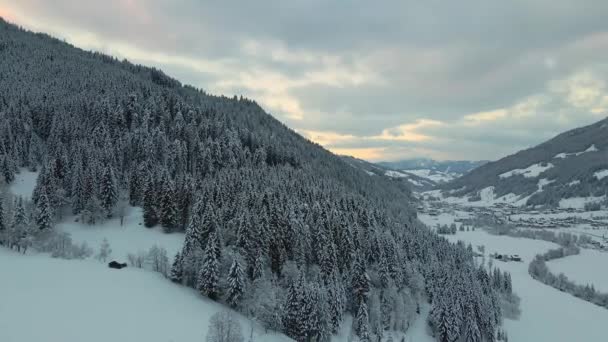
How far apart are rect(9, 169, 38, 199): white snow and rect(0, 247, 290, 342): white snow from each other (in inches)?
1567

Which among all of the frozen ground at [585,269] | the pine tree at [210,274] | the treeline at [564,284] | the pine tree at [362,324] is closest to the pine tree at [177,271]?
the pine tree at [210,274]

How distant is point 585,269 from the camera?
7121 inches

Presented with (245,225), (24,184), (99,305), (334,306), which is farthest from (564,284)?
(24,184)

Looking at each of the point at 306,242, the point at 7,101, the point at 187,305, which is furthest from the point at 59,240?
the point at 7,101

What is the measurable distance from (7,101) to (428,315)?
188 m

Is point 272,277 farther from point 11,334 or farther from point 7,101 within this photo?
point 7,101

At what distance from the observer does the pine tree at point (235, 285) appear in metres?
82.8

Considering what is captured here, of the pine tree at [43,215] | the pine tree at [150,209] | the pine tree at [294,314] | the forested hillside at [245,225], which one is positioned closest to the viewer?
the pine tree at [294,314]

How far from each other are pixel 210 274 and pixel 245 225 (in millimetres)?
15458

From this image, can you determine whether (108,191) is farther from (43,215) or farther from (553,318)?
(553,318)

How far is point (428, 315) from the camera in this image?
10362cm

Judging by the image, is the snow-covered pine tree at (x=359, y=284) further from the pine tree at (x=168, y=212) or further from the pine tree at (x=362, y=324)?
the pine tree at (x=168, y=212)

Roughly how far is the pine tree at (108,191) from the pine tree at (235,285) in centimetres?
5478

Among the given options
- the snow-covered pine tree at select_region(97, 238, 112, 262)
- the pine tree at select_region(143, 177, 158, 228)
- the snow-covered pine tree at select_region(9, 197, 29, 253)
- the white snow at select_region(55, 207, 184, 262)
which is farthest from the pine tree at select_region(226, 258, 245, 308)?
the snow-covered pine tree at select_region(9, 197, 29, 253)
